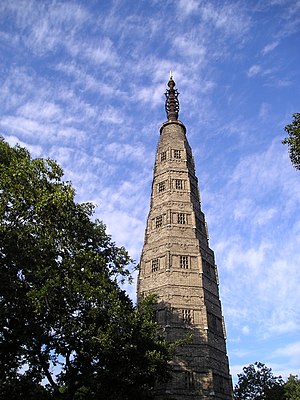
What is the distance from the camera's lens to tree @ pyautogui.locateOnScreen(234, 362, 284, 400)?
2277 inches

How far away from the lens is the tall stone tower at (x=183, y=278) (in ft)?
104

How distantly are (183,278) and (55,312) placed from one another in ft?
60.3

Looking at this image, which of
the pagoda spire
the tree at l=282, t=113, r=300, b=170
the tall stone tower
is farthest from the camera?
the pagoda spire

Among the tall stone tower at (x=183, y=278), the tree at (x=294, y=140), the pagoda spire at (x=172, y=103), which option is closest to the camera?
the tree at (x=294, y=140)

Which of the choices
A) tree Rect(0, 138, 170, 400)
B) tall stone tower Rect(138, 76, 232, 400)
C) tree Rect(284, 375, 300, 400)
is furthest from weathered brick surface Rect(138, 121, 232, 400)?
tree Rect(284, 375, 300, 400)

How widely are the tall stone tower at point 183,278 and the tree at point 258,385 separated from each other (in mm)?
29477

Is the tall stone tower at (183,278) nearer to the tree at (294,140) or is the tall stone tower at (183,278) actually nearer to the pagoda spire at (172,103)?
the pagoda spire at (172,103)

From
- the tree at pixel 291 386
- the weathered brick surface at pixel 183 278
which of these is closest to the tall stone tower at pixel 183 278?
the weathered brick surface at pixel 183 278

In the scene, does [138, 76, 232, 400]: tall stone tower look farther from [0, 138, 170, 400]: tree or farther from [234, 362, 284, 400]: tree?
[234, 362, 284, 400]: tree

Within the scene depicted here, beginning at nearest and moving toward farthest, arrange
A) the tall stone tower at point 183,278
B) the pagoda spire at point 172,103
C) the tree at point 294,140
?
the tree at point 294,140 → the tall stone tower at point 183,278 → the pagoda spire at point 172,103

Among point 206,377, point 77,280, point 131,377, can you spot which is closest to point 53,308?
point 77,280

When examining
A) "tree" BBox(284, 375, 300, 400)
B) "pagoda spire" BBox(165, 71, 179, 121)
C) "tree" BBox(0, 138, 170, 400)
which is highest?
"pagoda spire" BBox(165, 71, 179, 121)

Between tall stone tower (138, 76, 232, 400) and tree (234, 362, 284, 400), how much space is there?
29.5 m

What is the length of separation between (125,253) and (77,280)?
19.5 feet
